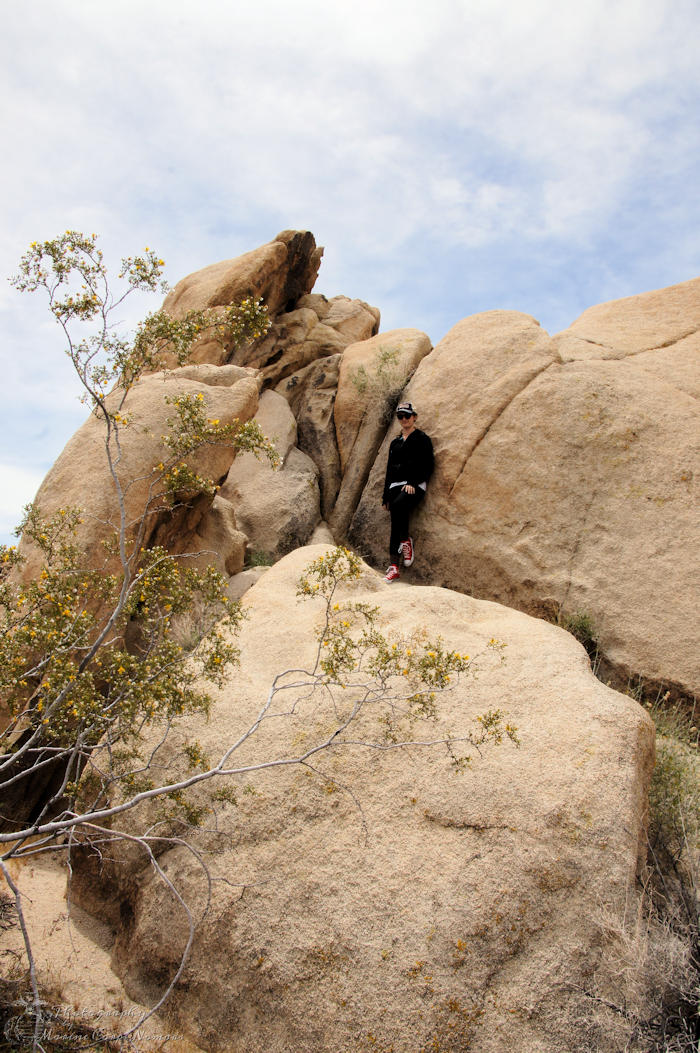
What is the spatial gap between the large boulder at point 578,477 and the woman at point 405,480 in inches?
9.5

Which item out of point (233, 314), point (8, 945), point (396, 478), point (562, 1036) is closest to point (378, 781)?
point (562, 1036)

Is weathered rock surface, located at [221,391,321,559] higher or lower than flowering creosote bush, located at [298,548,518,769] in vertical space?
higher

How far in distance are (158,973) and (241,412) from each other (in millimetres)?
7545

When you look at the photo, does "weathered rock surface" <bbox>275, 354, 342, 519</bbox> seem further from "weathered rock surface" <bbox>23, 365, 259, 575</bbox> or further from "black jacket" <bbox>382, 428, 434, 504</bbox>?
"weathered rock surface" <bbox>23, 365, 259, 575</bbox>

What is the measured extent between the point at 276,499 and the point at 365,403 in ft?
8.23

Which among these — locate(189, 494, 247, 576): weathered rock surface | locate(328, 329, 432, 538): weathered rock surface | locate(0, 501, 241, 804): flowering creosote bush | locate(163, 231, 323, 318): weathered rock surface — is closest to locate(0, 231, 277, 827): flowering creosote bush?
locate(0, 501, 241, 804): flowering creosote bush

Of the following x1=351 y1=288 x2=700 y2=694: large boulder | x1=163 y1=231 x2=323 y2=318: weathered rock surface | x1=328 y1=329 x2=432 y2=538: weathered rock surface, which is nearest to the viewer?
x1=351 y1=288 x2=700 y2=694: large boulder

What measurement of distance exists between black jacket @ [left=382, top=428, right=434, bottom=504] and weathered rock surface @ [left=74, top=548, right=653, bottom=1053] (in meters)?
5.49

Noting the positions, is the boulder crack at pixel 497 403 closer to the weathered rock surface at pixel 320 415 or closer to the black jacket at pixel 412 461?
the black jacket at pixel 412 461

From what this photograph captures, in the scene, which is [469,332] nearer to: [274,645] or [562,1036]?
[274,645]

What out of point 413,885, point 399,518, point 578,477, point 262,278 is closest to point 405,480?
point 399,518

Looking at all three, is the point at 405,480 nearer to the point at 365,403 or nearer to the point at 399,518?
the point at 399,518

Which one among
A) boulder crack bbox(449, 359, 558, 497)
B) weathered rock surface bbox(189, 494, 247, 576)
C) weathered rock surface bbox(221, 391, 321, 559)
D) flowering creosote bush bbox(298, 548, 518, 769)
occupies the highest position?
boulder crack bbox(449, 359, 558, 497)

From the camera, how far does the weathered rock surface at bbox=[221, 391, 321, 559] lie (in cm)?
1283
